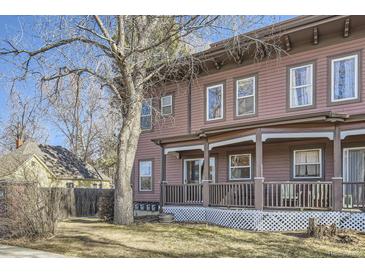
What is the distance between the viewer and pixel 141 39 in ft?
43.7

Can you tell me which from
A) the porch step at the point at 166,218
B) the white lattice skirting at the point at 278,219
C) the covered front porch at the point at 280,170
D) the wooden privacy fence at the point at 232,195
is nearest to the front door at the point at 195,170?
the covered front porch at the point at 280,170

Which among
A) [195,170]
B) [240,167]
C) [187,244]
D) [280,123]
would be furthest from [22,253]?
[195,170]

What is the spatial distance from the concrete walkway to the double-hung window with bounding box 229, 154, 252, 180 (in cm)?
845

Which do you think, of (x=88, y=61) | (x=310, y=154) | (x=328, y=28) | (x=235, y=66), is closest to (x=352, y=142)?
(x=310, y=154)

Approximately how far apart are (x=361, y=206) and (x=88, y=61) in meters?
9.14

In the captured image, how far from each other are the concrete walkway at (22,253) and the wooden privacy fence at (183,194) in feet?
22.3

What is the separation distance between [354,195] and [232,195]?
142 inches

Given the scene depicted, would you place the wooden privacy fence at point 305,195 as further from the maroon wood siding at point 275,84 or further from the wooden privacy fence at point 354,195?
the maroon wood siding at point 275,84

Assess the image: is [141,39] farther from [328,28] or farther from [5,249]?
[5,249]

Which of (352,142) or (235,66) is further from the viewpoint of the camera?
(235,66)

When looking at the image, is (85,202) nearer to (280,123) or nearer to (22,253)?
(22,253)

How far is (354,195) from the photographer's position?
12.4 m

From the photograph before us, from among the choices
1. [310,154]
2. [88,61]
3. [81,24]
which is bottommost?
[310,154]

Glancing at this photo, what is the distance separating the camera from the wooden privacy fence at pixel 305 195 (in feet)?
39.5
